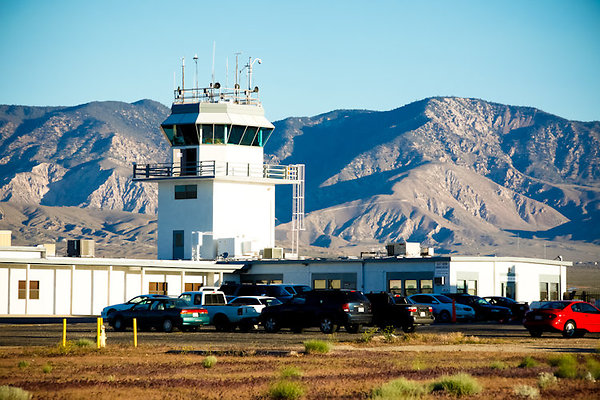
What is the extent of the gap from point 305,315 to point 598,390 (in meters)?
17.5

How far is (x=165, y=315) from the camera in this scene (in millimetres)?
37031

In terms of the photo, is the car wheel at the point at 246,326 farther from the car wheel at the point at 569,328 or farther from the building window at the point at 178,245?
the building window at the point at 178,245

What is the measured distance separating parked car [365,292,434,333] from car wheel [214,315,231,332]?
5298 millimetres

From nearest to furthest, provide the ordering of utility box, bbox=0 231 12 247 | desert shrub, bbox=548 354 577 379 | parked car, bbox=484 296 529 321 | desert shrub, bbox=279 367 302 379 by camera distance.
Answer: desert shrub, bbox=548 354 577 379, desert shrub, bbox=279 367 302 379, parked car, bbox=484 296 529 321, utility box, bbox=0 231 12 247

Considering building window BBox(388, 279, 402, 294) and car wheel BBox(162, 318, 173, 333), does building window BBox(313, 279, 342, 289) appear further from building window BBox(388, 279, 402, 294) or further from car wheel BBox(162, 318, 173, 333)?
car wheel BBox(162, 318, 173, 333)

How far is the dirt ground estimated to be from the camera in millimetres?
19094

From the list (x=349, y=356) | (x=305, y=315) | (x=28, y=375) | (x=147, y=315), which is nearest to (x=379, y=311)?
(x=305, y=315)

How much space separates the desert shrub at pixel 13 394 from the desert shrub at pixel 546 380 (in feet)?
30.3

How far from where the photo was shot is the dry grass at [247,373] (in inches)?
747

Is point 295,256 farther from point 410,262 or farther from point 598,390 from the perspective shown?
point 598,390

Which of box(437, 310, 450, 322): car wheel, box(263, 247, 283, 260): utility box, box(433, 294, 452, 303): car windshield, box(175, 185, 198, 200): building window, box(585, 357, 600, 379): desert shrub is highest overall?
box(175, 185, 198, 200): building window

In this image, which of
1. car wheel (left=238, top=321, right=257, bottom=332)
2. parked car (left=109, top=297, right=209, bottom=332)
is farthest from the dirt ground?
car wheel (left=238, top=321, right=257, bottom=332)

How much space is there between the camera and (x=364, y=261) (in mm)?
51281

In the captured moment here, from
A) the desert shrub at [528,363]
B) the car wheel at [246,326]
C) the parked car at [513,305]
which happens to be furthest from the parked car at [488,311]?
the desert shrub at [528,363]
